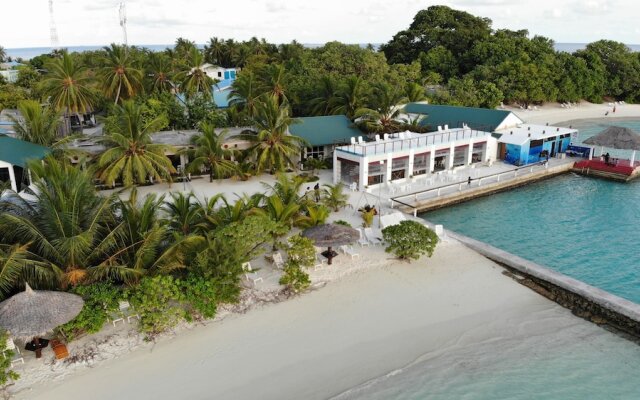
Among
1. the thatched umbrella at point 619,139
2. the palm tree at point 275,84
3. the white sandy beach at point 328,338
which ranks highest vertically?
the palm tree at point 275,84

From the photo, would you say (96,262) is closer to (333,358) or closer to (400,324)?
(333,358)

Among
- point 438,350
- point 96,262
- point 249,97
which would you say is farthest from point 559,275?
point 249,97

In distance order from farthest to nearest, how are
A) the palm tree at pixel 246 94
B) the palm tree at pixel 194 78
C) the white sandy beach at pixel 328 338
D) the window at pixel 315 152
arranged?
the palm tree at pixel 194 78 → the palm tree at pixel 246 94 → the window at pixel 315 152 → the white sandy beach at pixel 328 338

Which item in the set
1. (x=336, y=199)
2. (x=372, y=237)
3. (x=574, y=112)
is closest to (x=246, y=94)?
(x=336, y=199)

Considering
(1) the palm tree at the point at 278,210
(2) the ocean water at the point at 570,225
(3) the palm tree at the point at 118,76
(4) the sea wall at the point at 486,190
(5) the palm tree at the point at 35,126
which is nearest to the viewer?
(1) the palm tree at the point at 278,210

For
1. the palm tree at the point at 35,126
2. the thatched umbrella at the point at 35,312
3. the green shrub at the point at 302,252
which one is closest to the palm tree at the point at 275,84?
the palm tree at the point at 35,126

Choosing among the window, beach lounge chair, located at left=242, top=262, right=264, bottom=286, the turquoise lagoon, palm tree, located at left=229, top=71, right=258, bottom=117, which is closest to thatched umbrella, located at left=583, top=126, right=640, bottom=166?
the turquoise lagoon

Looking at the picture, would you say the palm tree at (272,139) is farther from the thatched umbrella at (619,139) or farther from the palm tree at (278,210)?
the thatched umbrella at (619,139)

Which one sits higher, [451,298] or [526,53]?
[526,53]
